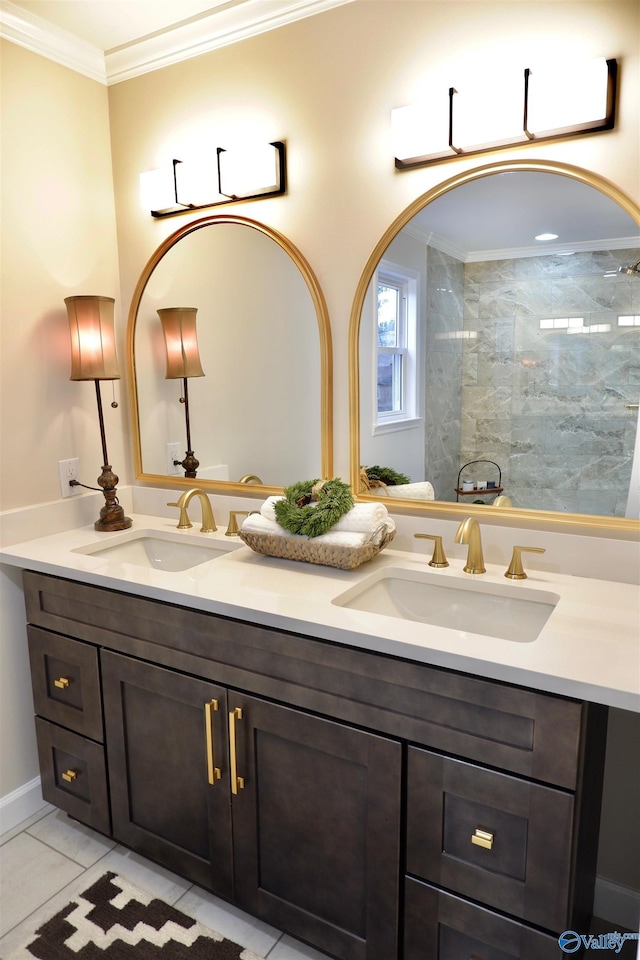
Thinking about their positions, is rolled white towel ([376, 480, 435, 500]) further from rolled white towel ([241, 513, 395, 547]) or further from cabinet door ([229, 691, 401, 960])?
cabinet door ([229, 691, 401, 960])

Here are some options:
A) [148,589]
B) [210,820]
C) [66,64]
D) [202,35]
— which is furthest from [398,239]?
[210,820]

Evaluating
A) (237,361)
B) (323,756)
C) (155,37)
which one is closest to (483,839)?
(323,756)

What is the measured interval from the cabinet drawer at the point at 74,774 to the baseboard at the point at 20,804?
0.13 m

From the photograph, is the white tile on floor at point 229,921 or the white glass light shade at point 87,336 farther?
the white glass light shade at point 87,336

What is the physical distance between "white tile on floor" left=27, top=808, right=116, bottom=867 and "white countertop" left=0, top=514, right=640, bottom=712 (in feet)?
2.80

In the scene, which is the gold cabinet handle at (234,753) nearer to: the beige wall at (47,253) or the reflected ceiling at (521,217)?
the beige wall at (47,253)

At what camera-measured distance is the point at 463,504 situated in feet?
5.47

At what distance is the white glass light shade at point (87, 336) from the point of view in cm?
194

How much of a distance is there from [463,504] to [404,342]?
1.53 feet

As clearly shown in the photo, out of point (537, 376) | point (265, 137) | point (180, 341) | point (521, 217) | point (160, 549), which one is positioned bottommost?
point (160, 549)

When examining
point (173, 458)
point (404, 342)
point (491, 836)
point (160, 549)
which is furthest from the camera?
point (173, 458)

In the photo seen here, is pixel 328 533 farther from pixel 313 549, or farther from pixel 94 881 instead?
pixel 94 881

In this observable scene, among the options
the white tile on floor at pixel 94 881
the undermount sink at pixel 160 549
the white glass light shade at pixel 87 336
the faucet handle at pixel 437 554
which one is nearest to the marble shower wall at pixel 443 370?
the faucet handle at pixel 437 554

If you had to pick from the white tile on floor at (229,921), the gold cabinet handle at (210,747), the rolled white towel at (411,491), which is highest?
the rolled white towel at (411,491)
